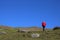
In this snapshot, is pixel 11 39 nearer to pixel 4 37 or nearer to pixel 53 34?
pixel 4 37

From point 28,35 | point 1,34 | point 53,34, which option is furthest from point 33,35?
point 1,34

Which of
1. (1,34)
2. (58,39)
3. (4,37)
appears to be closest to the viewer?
(58,39)

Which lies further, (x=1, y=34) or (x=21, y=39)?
(x=1, y=34)

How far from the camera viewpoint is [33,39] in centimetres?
2602

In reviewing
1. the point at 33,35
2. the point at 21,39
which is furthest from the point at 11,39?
the point at 33,35

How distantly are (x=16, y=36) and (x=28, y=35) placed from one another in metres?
1.73

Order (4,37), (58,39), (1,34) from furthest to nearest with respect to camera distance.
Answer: (1,34)
(4,37)
(58,39)

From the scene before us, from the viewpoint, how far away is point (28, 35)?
28141 millimetres

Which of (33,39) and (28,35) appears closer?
(33,39)

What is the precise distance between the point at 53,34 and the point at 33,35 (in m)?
2.98

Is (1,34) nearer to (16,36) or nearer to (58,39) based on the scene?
(16,36)

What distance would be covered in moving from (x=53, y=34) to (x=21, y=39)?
517cm

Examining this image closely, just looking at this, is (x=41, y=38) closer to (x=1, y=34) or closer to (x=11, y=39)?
(x=11, y=39)

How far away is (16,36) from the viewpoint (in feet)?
91.0
